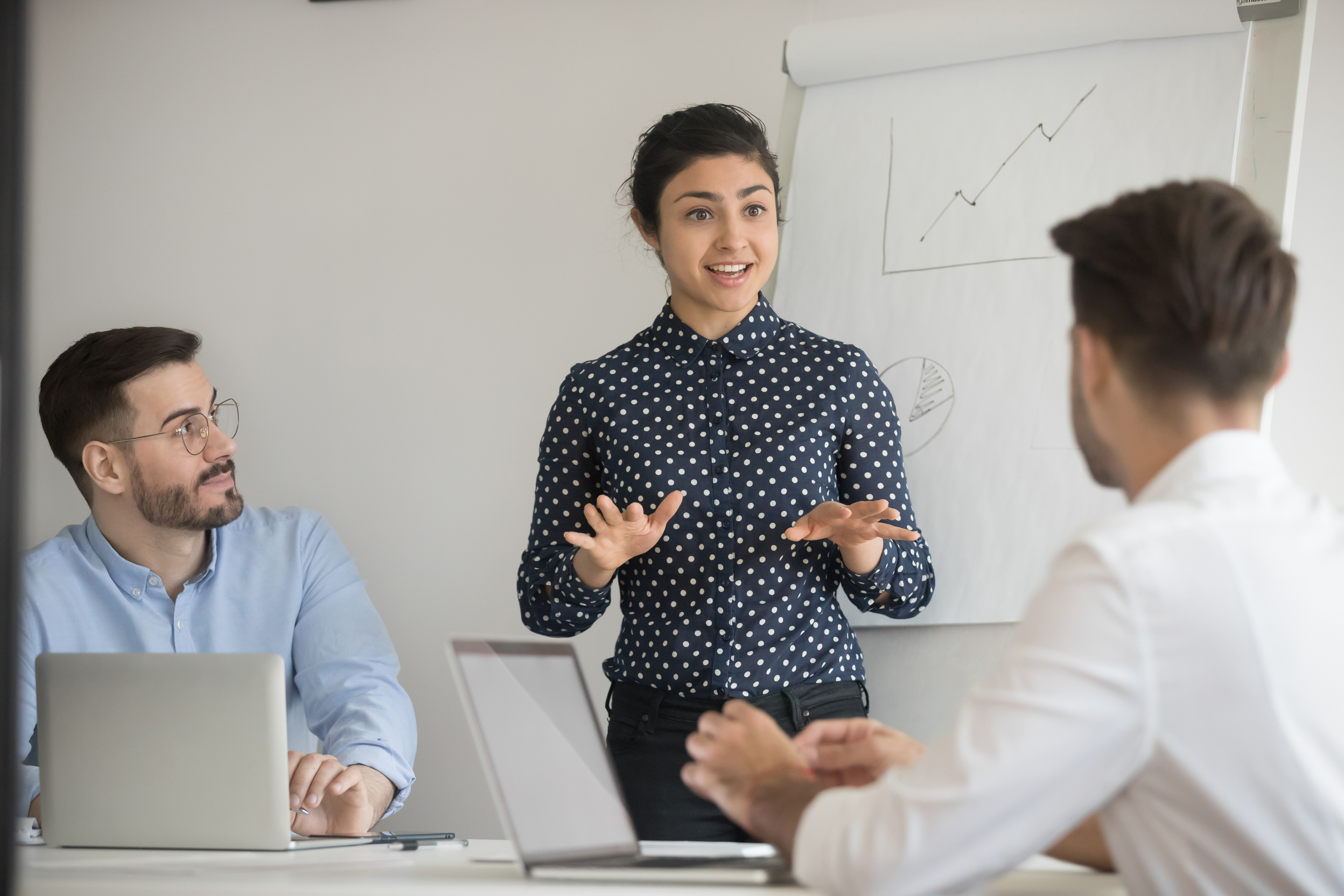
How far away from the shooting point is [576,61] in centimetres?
247

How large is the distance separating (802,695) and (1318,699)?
0.95 meters

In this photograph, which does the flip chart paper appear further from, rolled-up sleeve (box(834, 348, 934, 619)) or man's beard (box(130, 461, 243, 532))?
man's beard (box(130, 461, 243, 532))

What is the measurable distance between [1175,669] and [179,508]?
71.5 inches

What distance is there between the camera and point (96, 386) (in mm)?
2121

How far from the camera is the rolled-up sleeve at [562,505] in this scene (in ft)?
5.92

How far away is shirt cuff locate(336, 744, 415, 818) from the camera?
1.74m

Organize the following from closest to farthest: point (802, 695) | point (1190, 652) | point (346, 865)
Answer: point (1190, 652) → point (346, 865) → point (802, 695)

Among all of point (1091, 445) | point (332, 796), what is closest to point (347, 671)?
point (332, 796)

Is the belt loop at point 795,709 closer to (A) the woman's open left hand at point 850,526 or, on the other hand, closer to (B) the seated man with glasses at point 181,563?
(A) the woman's open left hand at point 850,526

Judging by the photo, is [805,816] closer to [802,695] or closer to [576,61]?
[802,695]

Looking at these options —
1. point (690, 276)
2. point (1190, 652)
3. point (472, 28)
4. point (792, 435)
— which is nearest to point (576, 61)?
point (472, 28)

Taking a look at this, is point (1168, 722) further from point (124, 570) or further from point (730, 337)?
point (124, 570)

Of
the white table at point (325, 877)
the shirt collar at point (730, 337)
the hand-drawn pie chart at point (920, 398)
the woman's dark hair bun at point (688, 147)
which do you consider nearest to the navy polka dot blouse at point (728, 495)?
the shirt collar at point (730, 337)

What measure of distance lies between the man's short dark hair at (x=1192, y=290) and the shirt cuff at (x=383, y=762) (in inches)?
52.0
